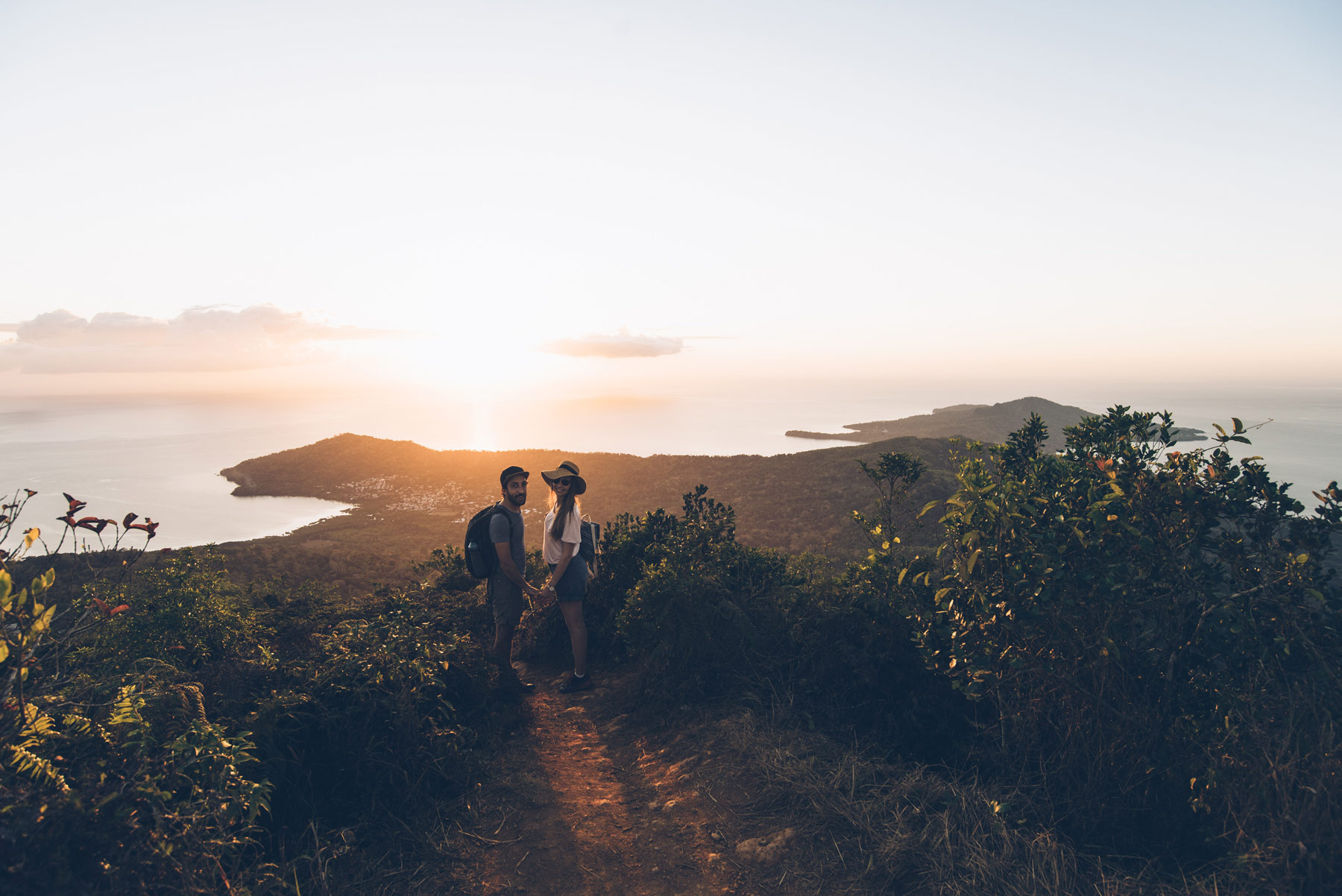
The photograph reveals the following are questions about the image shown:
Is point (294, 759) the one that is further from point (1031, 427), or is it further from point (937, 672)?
point (1031, 427)

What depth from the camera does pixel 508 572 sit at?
18.1 feet

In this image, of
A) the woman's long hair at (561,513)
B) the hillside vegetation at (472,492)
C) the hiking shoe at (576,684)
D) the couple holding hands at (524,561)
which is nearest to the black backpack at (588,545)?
the couple holding hands at (524,561)

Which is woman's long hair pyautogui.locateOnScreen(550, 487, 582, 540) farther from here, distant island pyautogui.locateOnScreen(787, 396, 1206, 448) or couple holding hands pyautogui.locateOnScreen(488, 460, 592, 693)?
distant island pyautogui.locateOnScreen(787, 396, 1206, 448)

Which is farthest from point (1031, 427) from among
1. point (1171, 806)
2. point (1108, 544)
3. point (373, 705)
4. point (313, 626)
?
point (313, 626)

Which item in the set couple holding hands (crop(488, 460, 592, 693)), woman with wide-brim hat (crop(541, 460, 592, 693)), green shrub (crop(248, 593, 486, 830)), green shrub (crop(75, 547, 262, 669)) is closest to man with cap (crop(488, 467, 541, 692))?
couple holding hands (crop(488, 460, 592, 693))

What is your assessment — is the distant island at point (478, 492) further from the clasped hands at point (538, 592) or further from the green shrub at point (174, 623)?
the clasped hands at point (538, 592)

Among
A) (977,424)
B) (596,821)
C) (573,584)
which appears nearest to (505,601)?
(573,584)

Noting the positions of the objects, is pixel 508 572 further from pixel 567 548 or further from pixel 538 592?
→ pixel 567 548

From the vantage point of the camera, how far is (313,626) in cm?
553

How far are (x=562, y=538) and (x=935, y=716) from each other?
3538 mm

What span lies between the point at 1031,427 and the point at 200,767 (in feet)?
18.7

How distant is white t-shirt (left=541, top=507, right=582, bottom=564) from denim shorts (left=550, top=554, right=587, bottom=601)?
4.3 inches

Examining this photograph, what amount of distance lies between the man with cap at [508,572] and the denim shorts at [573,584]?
315mm

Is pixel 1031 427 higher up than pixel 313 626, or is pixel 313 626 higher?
pixel 1031 427
